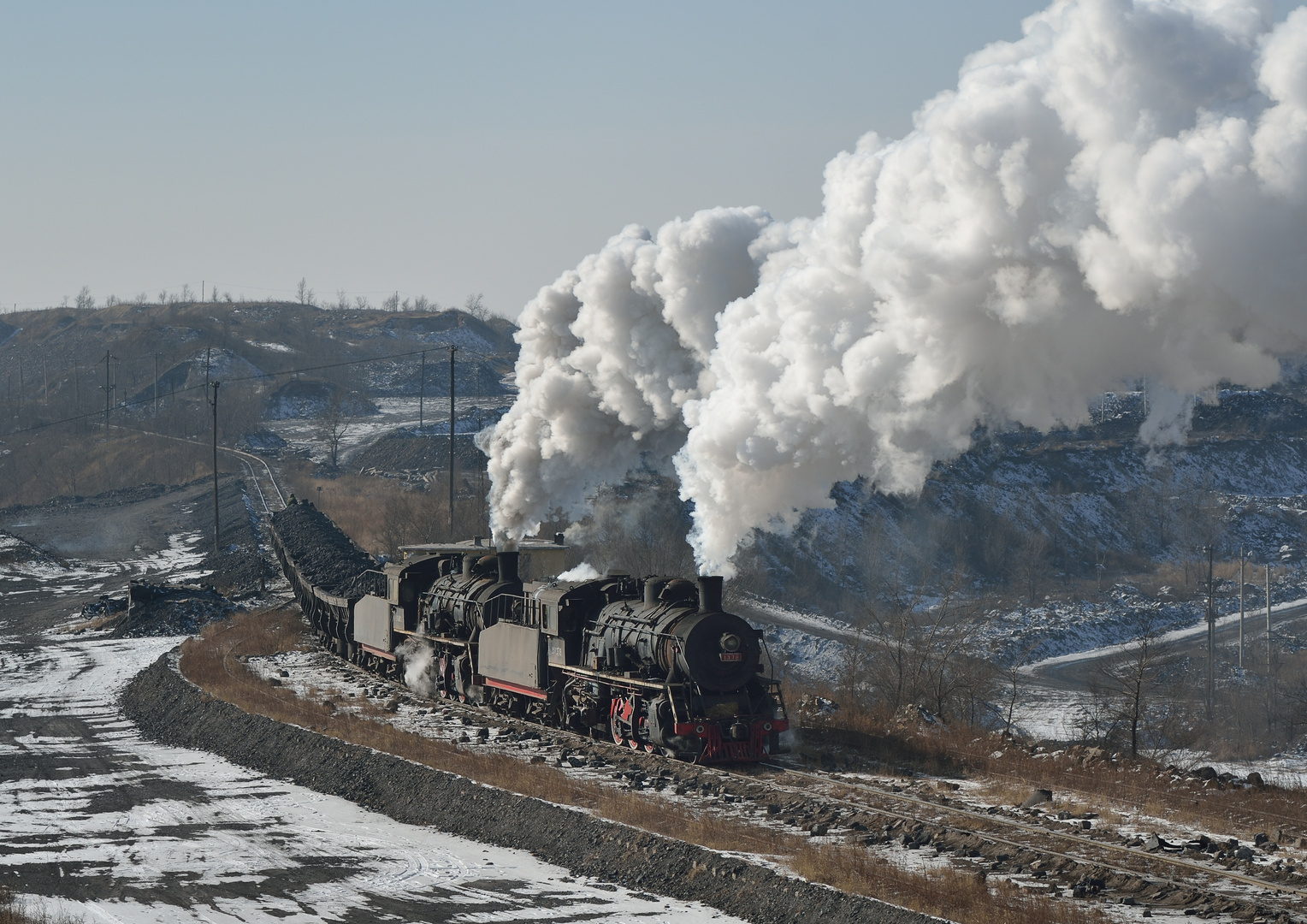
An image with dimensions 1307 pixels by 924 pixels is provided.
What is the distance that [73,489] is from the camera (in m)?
116

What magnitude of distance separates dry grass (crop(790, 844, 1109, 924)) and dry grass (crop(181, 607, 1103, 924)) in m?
0.01

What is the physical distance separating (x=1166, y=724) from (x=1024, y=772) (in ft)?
61.1

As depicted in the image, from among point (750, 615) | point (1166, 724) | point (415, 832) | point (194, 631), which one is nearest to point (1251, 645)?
point (750, 615)

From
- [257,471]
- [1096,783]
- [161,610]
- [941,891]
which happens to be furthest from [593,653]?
[257,471]

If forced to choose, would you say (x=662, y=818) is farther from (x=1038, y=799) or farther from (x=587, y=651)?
(x=587, y=651)

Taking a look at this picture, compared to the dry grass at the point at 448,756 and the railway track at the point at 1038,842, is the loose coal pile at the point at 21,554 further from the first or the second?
→ the railway track at the point at 1038,842

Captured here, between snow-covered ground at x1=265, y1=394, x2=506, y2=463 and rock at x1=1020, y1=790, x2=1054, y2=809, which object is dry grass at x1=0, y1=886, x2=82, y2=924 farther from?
snow-covered ground at x1=265, y1=394, x2=506, y2=463

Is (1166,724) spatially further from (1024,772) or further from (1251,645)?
(1251,645)

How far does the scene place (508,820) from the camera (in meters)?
20.4

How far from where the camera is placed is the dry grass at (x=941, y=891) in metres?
14.3

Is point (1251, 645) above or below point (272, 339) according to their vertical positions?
below

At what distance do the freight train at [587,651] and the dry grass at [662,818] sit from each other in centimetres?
242

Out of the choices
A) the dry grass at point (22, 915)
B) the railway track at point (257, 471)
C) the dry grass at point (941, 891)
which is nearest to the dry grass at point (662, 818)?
the dry grass at point (941, 891)

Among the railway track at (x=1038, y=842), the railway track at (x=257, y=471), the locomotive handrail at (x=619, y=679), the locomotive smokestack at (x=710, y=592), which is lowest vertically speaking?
the railway track at (x=1038, y=842)
